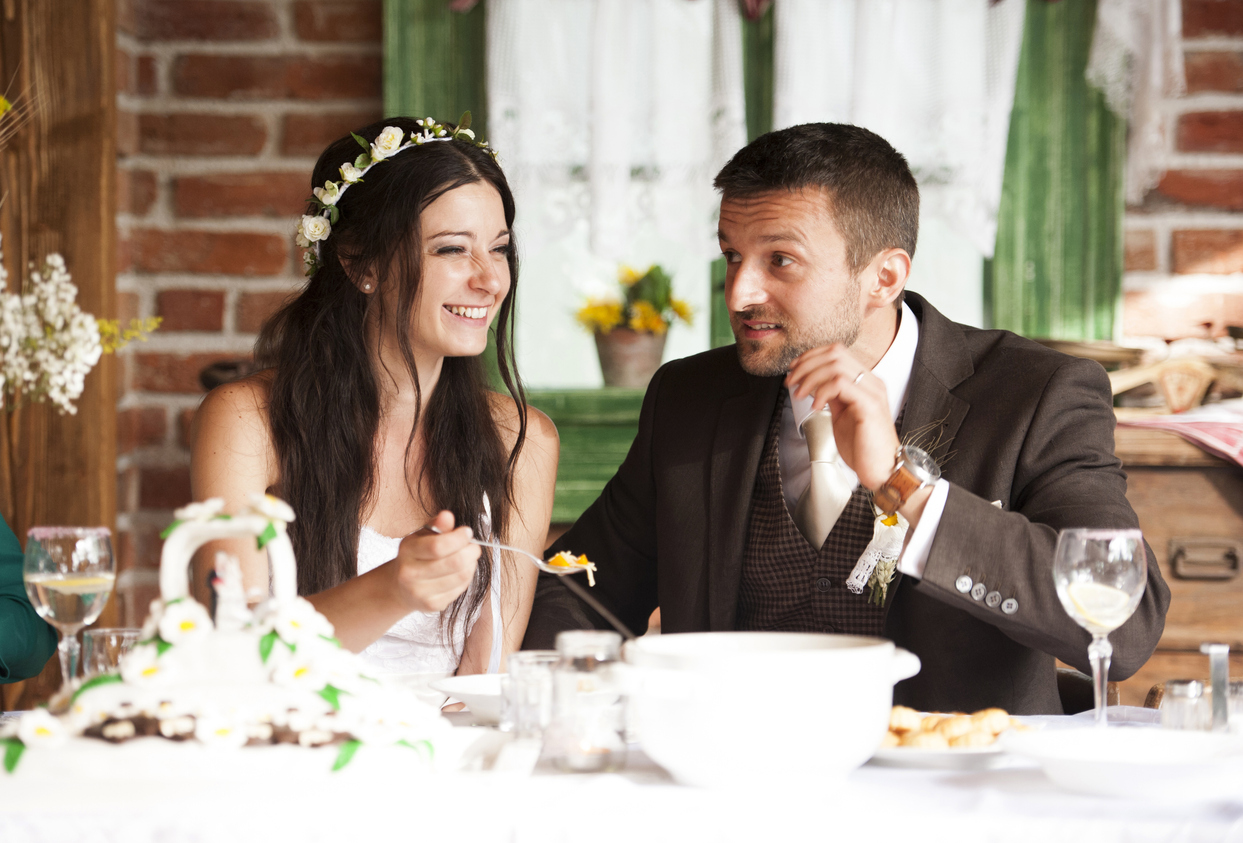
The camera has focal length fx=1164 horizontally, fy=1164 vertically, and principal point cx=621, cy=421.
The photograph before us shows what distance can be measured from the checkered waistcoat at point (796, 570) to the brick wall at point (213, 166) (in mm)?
1546

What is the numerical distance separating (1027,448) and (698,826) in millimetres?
946

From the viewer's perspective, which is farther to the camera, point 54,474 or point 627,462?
point 54,474

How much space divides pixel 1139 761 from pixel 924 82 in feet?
7.15

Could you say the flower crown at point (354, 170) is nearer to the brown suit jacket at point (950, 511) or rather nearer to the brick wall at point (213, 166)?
the brown suit jacket at point (950, 511)

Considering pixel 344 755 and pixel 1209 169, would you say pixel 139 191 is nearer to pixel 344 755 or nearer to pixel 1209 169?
pixel 344 755

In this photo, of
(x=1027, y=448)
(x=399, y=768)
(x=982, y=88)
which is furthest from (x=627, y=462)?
(x=982, y=88)

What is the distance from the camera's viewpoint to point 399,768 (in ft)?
2.71

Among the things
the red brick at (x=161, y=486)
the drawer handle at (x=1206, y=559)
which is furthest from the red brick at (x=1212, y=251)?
the red brick at (x=161, y=486)

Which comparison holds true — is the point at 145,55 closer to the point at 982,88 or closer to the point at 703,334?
the point at 703,334

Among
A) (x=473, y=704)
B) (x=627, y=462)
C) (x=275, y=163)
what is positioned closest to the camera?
(x=473, y=704)

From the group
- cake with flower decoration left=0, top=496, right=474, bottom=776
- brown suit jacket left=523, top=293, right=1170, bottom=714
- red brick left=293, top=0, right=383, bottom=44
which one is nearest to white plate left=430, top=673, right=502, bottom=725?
cake with flower decoration left=0, top=496, right=474, bottom=776

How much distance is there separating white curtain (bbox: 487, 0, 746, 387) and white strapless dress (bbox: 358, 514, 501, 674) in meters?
1.08

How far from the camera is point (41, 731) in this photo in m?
0.81

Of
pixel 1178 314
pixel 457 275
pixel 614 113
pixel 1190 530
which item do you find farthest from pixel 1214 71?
pixel 457 275
